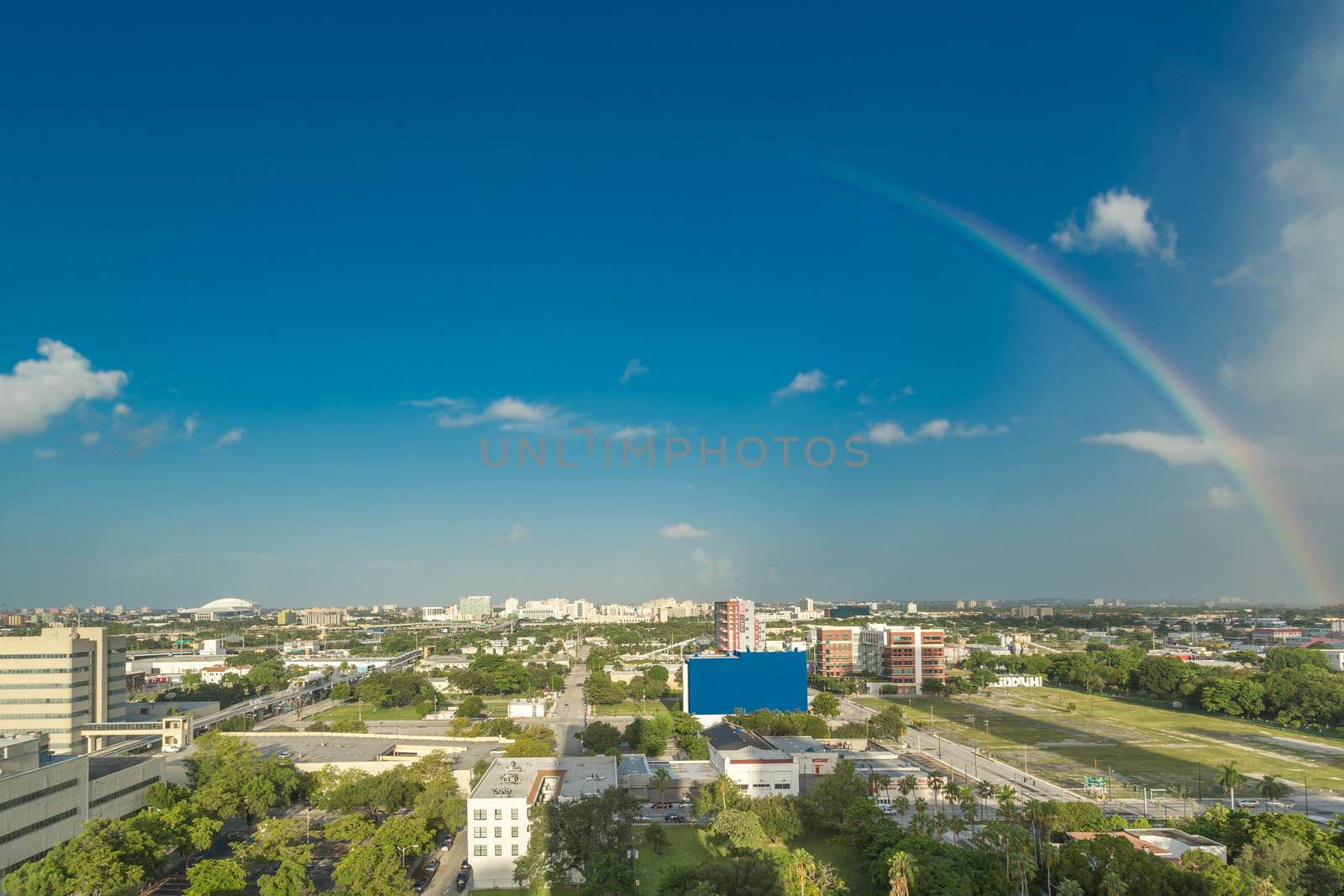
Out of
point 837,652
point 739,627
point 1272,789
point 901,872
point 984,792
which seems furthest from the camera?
point 739,627

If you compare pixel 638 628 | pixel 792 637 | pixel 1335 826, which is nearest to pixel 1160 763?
pixel 1335 826

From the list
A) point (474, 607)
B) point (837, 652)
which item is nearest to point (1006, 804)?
point (837, 652)

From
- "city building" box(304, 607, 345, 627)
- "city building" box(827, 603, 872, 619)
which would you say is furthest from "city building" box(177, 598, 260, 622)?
"city building" box(827, 603, 872, 619)

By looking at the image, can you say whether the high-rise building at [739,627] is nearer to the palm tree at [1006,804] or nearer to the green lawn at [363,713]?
the green lawn at [363,713]

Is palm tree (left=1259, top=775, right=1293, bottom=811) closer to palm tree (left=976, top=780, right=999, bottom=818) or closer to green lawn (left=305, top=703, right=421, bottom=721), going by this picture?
palm tree (left=976, top=780, right=999, bottom=818)

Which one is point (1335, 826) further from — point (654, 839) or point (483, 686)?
point (483, 686)

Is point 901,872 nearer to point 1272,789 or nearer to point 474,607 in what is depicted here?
point 1272,789
